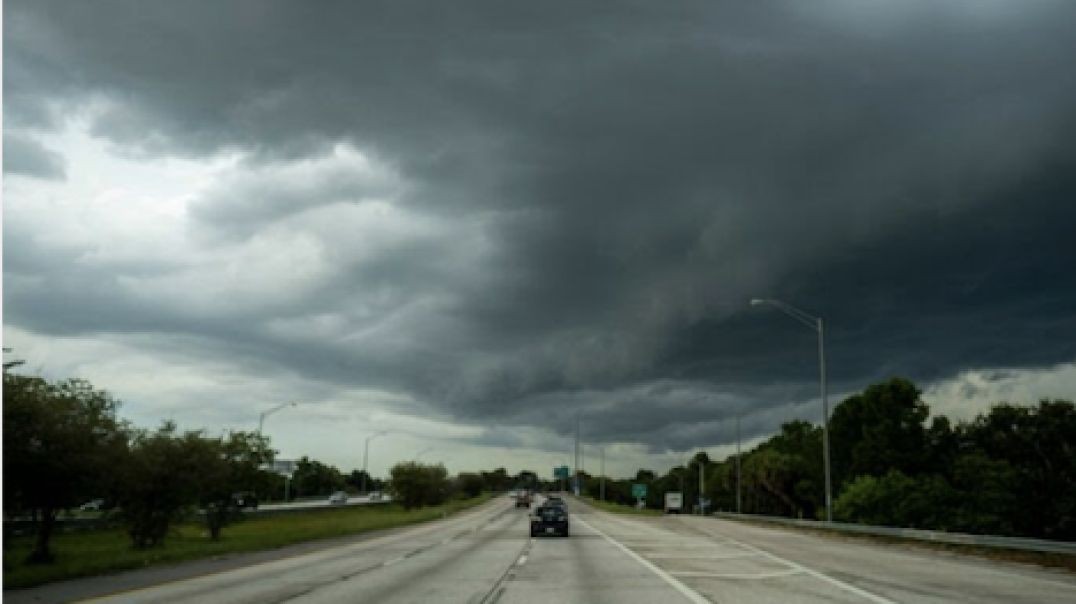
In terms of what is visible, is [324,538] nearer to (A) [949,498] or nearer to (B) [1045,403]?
(A) [949,498]

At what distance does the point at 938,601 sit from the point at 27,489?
2627 centimetres

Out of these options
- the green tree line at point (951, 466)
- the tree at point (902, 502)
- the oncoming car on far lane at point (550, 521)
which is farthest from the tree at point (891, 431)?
the oncoming car on far lane at point (550, 521)

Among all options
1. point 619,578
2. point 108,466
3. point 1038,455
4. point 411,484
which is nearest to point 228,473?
point 108,466

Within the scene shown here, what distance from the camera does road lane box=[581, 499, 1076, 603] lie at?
17078 mm

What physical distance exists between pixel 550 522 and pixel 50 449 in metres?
21.1

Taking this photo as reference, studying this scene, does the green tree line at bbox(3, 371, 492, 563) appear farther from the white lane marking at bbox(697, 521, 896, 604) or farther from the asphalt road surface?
the white lane marking at bbox(697, 521, 896, 604)

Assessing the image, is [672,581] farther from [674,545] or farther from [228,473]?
[228,473]

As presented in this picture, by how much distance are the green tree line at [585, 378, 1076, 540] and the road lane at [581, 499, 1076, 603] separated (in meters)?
58.5

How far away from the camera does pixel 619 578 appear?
21.0m

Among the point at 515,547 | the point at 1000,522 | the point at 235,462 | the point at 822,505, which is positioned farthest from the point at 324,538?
the point at 822,505

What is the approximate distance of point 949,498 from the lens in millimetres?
91812

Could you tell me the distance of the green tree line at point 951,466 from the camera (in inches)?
3344

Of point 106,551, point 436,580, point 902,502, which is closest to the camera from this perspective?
point 436,580

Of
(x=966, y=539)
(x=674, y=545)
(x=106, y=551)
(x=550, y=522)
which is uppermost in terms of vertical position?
(x=966, y=539)
